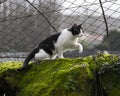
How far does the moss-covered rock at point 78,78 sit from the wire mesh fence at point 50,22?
79.4 inches

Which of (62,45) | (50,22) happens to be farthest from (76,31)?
(50,22)

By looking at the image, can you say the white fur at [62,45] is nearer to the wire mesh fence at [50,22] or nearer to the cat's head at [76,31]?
the cat's head at [76,31]

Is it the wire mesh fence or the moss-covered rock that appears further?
the wire mesh fence

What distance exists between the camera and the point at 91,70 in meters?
5.10

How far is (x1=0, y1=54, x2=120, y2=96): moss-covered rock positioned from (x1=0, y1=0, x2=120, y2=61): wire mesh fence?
2.02 m

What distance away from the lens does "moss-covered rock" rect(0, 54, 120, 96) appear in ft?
16.3

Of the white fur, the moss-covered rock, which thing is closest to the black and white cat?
the white fur

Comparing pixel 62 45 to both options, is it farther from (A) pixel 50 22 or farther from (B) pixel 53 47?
(A) pixel 50 22

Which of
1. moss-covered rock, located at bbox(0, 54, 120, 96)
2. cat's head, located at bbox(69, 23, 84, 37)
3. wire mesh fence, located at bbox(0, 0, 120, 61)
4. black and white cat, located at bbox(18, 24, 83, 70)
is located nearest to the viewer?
moss-covered rock, located at bbox(0, 54, 120, 96)

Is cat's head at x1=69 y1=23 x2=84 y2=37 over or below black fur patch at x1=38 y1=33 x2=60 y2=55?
below

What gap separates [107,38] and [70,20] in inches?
40.1

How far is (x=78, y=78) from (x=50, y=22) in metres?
3.42

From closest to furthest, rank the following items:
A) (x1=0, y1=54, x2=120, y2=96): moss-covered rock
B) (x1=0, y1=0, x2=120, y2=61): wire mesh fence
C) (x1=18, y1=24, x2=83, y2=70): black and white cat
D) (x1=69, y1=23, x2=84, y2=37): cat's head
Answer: (x1=0, y1=54, x2=120, y2=96): moss-covered rock
(x1=18, y1=24, x2=83, y2=70): black and white cat
(x1=69, y1=23, x2=84, y2=37): cat's head
(x1=0, y1=0, x2=120, y2=61): wire mesh fence

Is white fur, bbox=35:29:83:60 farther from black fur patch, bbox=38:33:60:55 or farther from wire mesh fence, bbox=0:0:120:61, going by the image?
wire mesh fence, bbox=0:0:120:61
